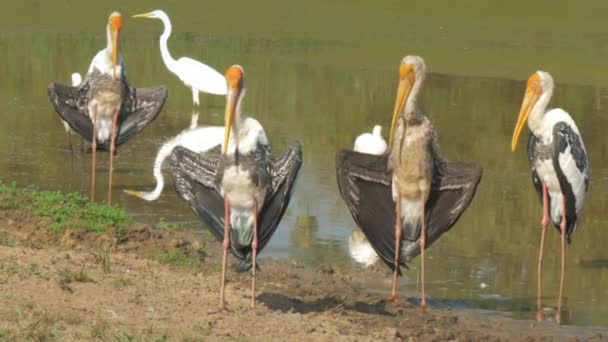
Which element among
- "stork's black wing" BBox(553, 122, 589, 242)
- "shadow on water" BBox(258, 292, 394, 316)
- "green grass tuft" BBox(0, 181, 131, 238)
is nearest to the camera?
"shadow on water" BBox(258, 292, 394, 316)

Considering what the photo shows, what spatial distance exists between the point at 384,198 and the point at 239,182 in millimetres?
1133

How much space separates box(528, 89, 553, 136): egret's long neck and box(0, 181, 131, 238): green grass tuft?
2.70 metres

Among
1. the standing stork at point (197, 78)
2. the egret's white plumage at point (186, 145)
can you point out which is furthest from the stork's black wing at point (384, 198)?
the standing stork at point (197, 78)

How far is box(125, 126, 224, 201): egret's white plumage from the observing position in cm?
1022

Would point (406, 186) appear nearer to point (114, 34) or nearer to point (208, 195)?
point (208, 195)

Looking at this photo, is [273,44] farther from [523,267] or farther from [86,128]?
[523,267]

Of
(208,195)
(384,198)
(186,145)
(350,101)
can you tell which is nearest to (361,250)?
(384,198)

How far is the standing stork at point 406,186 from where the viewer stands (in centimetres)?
761

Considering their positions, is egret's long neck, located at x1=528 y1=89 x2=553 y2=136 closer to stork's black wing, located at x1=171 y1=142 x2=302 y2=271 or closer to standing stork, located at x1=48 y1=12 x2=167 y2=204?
stork's black wing, located at x1=171 y1=142 x2=302 y2=271

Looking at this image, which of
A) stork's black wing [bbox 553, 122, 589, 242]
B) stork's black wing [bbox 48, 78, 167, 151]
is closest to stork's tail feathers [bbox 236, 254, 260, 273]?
stork's black wing [bbox 553, 122, 589, 242]

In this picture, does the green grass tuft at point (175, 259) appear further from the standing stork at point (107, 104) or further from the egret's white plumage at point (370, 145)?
the standing stork at point (107, 104)

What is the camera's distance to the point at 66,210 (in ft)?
28.3

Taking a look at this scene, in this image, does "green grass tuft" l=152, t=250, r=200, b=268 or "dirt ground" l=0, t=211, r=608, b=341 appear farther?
"green grass tuft" l=152, t=250, r=200, b=268

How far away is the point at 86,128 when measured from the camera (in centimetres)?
1070
